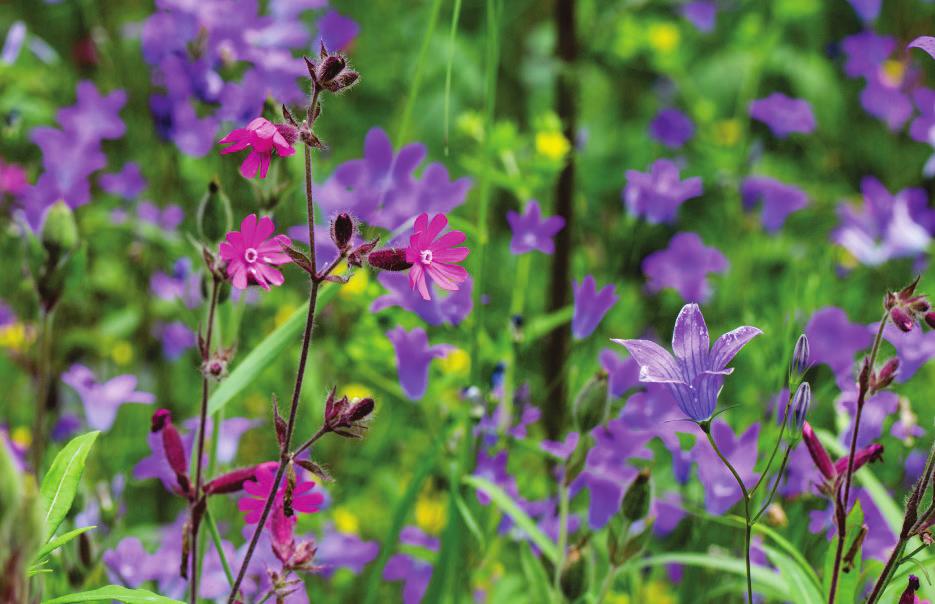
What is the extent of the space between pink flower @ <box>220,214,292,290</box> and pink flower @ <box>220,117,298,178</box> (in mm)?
39

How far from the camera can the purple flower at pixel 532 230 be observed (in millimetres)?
1301

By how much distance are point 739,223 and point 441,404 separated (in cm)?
104

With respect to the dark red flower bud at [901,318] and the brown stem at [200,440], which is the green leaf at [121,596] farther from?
the dark red flower bud at [901,318]

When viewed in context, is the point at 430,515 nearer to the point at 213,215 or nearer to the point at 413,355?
the point at 413,355

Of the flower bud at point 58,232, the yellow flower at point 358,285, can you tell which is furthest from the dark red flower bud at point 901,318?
the flower bud at point 58,232

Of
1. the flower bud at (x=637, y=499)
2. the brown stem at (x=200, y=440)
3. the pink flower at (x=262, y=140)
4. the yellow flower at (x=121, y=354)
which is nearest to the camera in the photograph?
the pink flower at (x=262, y=140)

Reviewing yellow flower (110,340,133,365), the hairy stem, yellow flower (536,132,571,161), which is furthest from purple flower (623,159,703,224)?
yellow flower (110,340,133,365)

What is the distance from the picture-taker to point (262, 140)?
736mm

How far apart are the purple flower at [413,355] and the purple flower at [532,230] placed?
0.56 ft

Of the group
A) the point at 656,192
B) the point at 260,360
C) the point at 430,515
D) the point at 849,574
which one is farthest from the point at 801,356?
the point at 430,515

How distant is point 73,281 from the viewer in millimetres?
1216

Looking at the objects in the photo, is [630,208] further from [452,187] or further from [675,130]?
[675,130]

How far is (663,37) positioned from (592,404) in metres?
1.52

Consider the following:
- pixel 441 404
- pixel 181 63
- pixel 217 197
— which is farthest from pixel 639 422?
pixel 181 63
